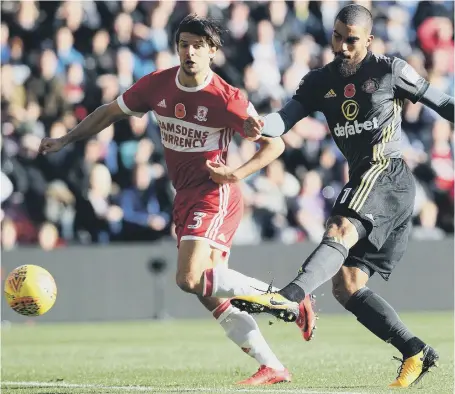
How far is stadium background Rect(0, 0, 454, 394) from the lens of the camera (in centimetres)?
1588

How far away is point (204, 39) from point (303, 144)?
8707mm

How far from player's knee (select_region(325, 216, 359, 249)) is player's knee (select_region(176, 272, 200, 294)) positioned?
1.06 metres

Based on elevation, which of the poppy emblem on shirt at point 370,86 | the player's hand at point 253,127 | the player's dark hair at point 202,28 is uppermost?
the player's dark hair at point 202,28

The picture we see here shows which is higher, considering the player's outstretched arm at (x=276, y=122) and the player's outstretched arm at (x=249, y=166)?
the player's outstretched arm at (x=276, y=122)

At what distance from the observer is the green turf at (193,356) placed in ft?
26.6

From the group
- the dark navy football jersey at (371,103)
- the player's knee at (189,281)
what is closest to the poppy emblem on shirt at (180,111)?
the dark navy football jersey at (371,103)

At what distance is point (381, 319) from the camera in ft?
25.6

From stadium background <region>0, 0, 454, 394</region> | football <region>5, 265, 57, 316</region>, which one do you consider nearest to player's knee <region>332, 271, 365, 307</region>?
football <region>5, 265, 57, 316</region>

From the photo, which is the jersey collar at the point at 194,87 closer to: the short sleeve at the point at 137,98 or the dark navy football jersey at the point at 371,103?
the short sleeve at the point at 137,98

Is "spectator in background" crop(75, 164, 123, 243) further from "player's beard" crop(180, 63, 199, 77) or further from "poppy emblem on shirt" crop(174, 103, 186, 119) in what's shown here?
"player's beard" crop(180, 63, 199, 77)

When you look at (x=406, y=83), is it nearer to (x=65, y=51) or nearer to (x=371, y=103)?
(x=371, y=103)

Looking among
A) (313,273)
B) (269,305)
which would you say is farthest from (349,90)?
(269,305)

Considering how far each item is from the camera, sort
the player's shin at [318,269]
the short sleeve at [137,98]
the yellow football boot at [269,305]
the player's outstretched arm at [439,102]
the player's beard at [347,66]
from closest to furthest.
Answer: the yellow football boot at [269,305], the player's shin at [318,269], the player's outstretched arm at [439,102], the player's beard at [347,66], the short sleeve at [137,98]

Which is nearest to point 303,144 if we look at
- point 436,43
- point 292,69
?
point 292,69
